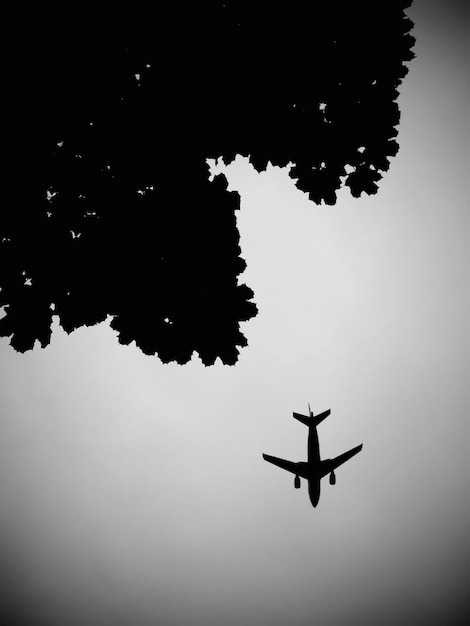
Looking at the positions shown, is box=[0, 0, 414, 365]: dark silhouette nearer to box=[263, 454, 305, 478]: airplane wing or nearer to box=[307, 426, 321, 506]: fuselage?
box=[263, 454, 305, 478]: airplane wing

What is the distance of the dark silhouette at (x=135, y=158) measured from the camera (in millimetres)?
3332

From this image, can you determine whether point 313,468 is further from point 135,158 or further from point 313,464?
point 135,158

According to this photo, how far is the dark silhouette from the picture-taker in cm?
333

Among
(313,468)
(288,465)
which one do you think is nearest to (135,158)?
(288,465)

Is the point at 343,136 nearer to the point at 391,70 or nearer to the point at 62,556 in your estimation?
the point at 391,70

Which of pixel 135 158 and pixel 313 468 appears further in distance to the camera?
pixel 313 468

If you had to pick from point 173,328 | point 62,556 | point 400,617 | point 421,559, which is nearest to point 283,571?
point 421,559

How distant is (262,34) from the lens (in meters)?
3.70

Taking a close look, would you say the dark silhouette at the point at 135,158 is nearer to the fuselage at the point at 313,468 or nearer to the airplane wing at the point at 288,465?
the airplane wing at the point at 288,465

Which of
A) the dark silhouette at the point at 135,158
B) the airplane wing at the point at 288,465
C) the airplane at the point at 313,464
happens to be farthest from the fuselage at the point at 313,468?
the dark silhouette at the point at 135,158

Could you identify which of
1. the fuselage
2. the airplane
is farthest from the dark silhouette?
the fuselage

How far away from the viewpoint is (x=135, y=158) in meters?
3.48

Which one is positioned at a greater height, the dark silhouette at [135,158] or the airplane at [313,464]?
the airplane at [313,464]

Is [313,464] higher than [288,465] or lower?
higher
